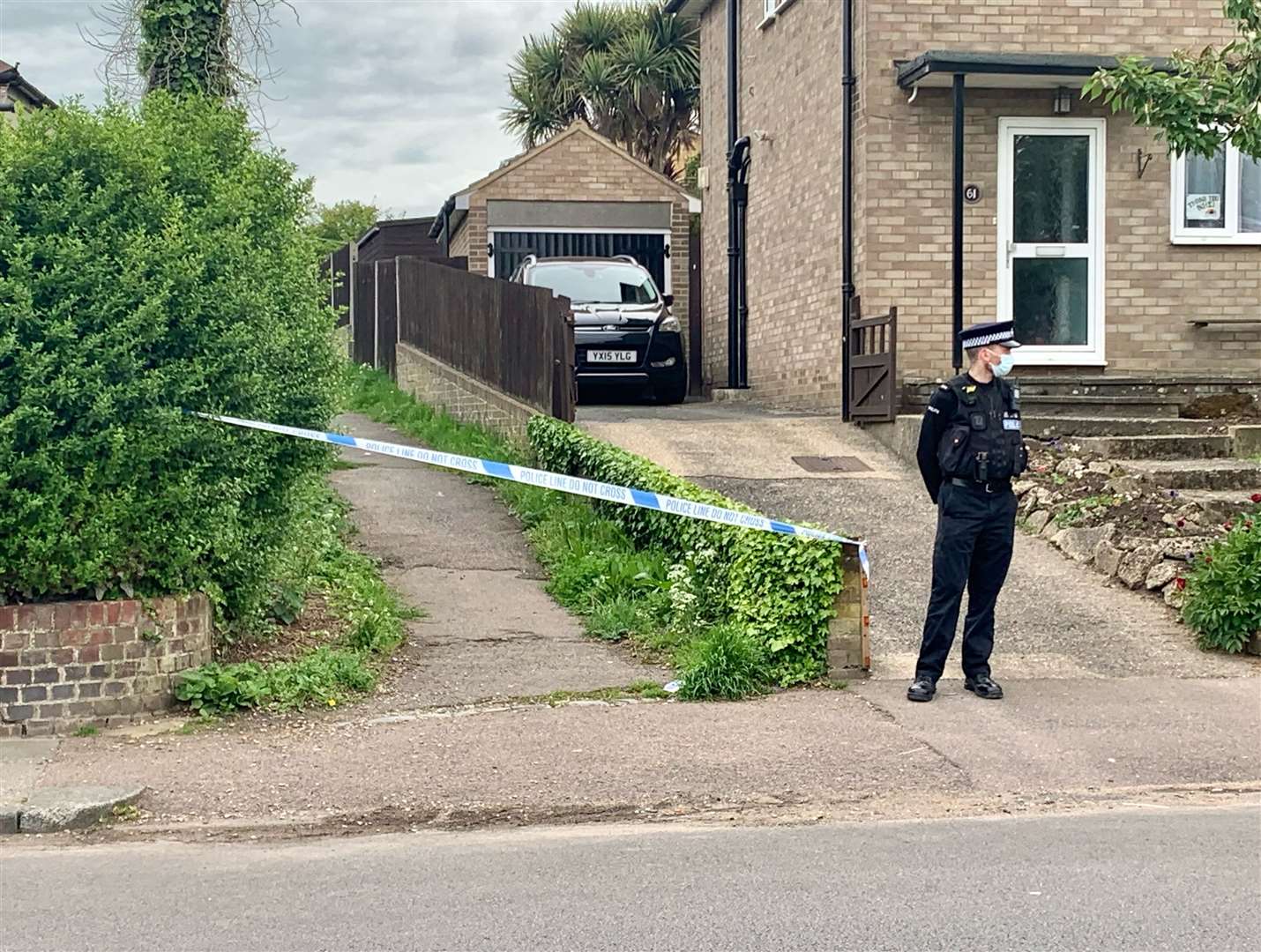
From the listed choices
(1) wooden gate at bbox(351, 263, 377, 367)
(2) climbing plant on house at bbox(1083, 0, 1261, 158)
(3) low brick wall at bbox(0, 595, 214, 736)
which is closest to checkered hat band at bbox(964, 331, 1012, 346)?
(2) climbing plant on house at bbox(1083, 0, 1261, 158)

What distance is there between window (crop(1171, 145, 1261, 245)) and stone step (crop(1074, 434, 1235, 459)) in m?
2.95

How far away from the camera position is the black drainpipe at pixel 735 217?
59.6ft

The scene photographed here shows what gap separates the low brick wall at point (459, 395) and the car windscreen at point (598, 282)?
63.8 inches

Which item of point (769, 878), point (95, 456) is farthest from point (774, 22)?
point (769, 878)

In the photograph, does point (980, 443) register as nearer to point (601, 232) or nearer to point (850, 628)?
point (850, 628)

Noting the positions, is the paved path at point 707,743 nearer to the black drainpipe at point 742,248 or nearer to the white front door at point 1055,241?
the white front door at point 1055,241

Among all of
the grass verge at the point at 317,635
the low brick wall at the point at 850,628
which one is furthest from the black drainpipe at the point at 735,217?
the low brick wall at the point at 850,628

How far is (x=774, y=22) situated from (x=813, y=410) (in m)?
4.78

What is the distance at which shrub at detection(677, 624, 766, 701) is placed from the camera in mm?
7375

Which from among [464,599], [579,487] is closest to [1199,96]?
[579,487]

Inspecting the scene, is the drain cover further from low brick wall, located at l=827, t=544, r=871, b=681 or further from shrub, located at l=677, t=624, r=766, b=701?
shrub, located at l=677, t=624, r=766, b=701

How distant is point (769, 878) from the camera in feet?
15.9

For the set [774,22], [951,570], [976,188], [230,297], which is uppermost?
[774,22]

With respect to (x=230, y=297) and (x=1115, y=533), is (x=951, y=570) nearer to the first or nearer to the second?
(x=1115, y=533)
